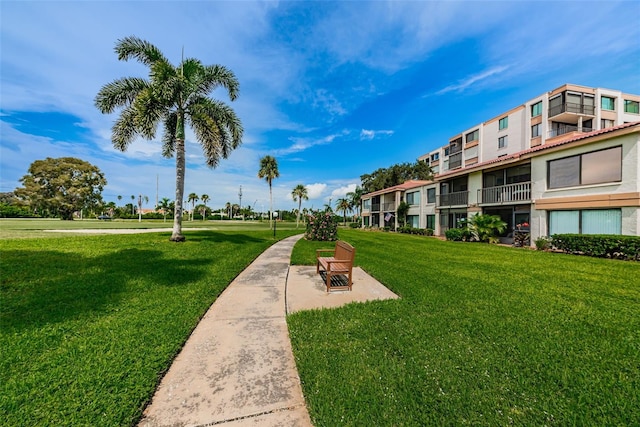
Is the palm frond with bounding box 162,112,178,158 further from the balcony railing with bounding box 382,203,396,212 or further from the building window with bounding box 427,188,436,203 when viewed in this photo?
the balcony railing with bounding box 382,203,396,212

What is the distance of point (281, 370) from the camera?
291cm

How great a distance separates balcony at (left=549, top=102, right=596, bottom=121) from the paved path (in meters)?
38.7

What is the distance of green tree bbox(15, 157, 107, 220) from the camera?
45.5 meters

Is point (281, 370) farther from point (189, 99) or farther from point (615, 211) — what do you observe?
point (615, 211)

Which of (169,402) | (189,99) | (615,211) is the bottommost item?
(169,402)

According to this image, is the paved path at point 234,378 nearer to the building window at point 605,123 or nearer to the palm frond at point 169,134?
the palm frond at point 169,134

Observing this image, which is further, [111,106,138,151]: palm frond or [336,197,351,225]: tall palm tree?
[336,197,351,225]: tall palm tree

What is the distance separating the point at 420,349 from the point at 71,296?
6.60m

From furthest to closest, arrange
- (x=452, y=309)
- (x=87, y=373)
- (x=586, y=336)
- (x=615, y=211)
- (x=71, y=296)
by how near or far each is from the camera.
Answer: (x=615, y=211)
(x=71, y=296)
(x=452, y=309)
(x=586, y=336)
(x=87, y=373)

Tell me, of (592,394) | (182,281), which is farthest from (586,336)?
(182,281)

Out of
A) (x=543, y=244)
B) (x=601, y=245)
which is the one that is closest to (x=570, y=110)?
(x=543, y=244)

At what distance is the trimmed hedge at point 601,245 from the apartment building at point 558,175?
1473 millimetres

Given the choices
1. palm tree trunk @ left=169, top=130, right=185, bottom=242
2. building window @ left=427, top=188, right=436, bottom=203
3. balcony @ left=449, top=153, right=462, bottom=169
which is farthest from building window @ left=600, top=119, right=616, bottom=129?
palm tree trunk @ left=169, top=130, right=185, bottom=242

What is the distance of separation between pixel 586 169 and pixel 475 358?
619 inches
